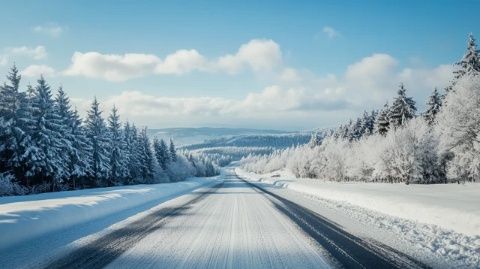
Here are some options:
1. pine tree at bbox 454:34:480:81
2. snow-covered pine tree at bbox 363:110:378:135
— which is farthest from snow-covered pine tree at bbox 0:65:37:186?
snow-covered pine tree at bbox 363:110:378:135

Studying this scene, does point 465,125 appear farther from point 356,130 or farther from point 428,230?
point 356,130

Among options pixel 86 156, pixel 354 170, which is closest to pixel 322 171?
pixel 354 170

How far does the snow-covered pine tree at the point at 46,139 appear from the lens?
3850 cm

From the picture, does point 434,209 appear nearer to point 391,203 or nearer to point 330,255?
point 391,203

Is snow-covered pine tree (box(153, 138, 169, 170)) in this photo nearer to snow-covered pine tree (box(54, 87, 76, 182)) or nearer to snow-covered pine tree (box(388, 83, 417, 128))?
snow-covered pine tree (box(54, 87, 76, 182))

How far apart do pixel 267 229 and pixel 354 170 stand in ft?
209

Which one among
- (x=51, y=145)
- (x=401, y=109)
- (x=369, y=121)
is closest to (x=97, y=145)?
(x=51, y=145)

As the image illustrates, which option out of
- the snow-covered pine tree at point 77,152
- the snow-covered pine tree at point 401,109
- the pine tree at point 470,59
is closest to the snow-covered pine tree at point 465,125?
the pine tree at point 470,59

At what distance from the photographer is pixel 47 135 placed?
39531 mm

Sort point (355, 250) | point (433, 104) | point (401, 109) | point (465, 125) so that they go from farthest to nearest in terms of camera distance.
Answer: point (401, 109)
point (433, 104)
point (465, 125)
point (355, 250)

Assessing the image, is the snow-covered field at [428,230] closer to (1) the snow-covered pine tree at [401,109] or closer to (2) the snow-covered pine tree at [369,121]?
Answer: (1) the snow-covered pine tree at [401,109]

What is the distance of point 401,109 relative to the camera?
217ft

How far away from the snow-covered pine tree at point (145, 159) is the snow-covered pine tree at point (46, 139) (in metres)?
28.5

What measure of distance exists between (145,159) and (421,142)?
44737mm
